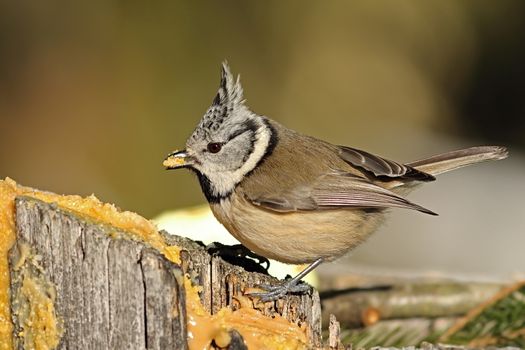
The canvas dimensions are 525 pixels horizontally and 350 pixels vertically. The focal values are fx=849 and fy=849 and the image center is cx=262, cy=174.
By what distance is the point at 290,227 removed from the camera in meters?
3.59

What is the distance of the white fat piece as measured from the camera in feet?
12.2

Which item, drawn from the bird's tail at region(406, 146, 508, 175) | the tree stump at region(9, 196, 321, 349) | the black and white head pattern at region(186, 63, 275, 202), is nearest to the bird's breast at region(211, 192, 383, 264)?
the black and white head pattern at region(186, 63, 275, 202)

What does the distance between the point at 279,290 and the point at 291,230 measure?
0.89 m

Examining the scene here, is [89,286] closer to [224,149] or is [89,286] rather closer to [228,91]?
[228,91]

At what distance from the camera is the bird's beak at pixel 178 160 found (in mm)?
3688

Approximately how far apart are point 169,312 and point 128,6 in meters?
6.02

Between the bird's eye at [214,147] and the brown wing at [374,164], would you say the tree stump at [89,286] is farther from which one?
the brown wing at [374,164]

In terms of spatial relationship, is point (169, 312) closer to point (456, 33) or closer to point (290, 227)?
point (290, 227)

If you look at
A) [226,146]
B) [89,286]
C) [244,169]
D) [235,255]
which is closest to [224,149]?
[226,146]

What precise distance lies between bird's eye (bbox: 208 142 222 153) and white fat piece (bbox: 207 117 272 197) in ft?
0.34

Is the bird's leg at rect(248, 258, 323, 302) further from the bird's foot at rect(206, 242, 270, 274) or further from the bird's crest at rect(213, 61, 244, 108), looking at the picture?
the bird's crest at rect(213, 61, 244, 108)

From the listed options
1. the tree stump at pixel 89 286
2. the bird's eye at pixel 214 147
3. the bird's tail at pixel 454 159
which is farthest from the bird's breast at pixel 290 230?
the tree stump at pixel 89 286

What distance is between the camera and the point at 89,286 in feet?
7.70

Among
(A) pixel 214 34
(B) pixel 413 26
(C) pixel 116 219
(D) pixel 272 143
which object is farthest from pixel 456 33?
(C) pixel 116 219
